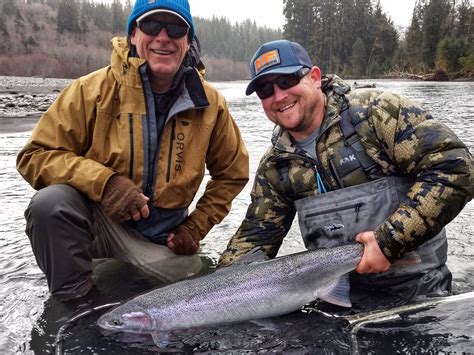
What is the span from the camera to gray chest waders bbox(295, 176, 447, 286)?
3555 mm

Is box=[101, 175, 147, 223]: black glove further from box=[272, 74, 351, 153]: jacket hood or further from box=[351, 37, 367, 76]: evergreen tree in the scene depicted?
box=[351, 37, 367, 76]: evergreen tree

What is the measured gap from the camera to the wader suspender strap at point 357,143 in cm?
359

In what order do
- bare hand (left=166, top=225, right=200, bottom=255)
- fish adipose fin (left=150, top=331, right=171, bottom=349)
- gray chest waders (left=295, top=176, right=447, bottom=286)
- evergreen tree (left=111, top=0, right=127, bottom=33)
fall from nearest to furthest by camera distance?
fish adipose fin (left=150, top=331, right=171, bottom=349) → gray chest waders (left=295, top=176, right=447, bottom=286) → bare hand (left=166, top=225, right=200, bottom=255) → evergreen tree (left=111, top=0, right=127, bottom=33)

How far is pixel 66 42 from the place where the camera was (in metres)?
93.2

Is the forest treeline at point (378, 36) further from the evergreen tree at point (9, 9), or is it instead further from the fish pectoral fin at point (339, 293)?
the evergreen tree at point (9, 9)

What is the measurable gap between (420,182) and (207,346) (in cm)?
173

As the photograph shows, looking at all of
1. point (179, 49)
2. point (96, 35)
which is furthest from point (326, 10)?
point (179, 49)

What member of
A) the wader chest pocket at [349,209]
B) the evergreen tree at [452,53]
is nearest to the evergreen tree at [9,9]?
the evergreen tree at [452,53]

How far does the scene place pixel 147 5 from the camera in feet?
12.5

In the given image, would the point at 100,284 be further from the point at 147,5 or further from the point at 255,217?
the point at 147,5

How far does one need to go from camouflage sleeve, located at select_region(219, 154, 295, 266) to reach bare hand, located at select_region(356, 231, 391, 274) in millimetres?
816

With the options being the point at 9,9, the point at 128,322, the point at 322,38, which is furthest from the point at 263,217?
the point at 9,9

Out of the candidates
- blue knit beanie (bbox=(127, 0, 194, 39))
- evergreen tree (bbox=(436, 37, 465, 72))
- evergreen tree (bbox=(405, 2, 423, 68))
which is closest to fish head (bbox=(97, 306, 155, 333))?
blue knit beanie (bbox=(127, 0, 194, 39))

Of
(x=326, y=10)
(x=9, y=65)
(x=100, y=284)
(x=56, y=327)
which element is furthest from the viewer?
(x=326, y=10)
